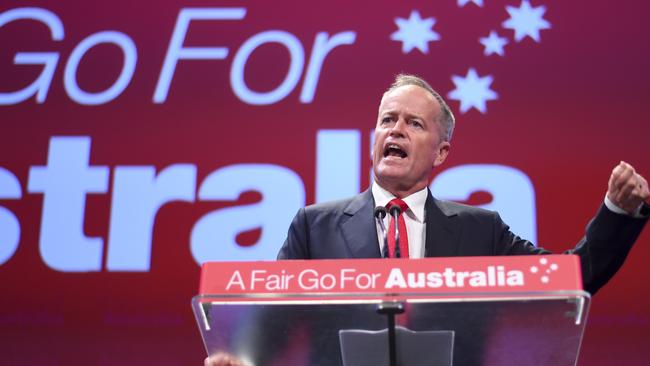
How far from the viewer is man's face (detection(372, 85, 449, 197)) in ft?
7.38

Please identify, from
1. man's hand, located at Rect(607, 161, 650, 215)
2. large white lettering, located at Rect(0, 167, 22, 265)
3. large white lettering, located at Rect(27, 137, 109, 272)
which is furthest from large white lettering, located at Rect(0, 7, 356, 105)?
man's hand, located at Rect(607, 161, 650, 215)

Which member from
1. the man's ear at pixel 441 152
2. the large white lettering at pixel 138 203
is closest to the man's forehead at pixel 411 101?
the man's ear at pixel 441 152

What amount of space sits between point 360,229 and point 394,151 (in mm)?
307

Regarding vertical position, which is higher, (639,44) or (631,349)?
(639,44)

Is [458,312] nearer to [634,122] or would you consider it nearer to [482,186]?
[482,186]

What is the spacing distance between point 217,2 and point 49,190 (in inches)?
41.3

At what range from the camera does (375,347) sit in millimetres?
1427

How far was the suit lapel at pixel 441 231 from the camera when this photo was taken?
207 centimetres

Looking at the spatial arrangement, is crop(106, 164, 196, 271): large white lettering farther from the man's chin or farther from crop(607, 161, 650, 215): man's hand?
crop(607, 161, 650, 215): man's hand

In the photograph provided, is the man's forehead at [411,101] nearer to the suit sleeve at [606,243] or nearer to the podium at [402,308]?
the suit sleeve at [606,243]

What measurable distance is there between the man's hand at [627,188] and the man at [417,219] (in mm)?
45

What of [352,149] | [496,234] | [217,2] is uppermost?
[217,2]

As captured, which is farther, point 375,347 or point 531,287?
point 375,347

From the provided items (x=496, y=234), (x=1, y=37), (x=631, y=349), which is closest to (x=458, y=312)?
(x=496, y=234)
